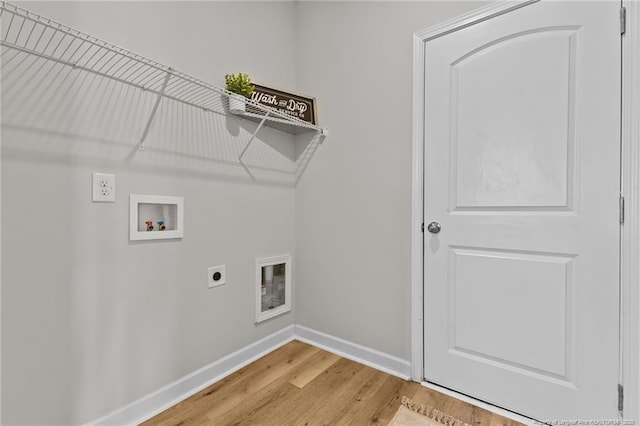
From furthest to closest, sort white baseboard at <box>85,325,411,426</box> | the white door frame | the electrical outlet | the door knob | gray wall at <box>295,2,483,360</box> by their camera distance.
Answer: gray wall at <box>295,2,483,360</box> < the door knob < white baseboard at <box>85,325,411,426</box> < the electrical outlet < the white door frame

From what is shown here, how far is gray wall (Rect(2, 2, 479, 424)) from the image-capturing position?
1054 mm

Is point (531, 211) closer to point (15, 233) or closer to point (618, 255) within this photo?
point (618, 255)

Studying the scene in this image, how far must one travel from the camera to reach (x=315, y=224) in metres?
2.03

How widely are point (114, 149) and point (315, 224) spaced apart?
1201 mm

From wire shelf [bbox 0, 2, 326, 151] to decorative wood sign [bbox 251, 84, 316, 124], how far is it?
9 centimetres

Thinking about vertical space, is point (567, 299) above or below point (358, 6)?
below

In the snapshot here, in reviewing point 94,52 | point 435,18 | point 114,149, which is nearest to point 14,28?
point 94,52

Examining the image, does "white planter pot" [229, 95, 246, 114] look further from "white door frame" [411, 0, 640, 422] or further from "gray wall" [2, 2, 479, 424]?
"white door frame" [411, 0, 640, 422]

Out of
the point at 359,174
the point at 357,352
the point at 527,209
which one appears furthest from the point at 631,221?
the point at 357,352

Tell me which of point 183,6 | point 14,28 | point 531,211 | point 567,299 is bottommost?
point 567,299

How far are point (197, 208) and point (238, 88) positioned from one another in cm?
67

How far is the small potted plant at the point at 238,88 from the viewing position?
5.11 feet

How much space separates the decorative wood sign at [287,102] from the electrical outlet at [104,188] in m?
0.84

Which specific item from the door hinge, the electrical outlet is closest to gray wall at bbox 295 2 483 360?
the door hinge
